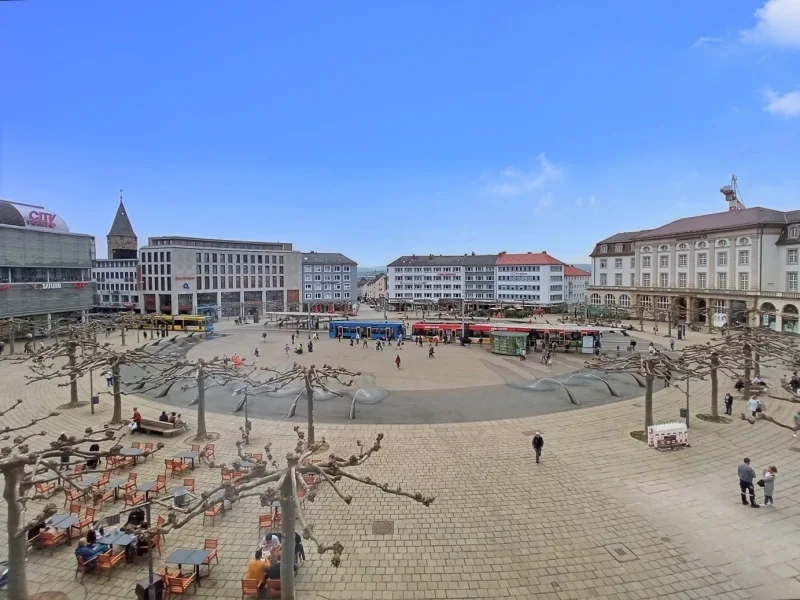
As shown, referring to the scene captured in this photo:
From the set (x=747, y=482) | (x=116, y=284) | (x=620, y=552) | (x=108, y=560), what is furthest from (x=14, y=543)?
(x=116, y=284)

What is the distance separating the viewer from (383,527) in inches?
540

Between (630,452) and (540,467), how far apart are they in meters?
4.61

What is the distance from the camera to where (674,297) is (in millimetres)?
74312

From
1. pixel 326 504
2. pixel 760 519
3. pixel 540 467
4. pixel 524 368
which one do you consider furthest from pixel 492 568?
pixel 524 368

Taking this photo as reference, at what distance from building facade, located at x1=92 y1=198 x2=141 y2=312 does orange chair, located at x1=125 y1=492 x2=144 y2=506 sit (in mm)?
86931

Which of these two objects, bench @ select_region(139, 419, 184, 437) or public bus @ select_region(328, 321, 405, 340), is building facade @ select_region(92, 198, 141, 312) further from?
bench @ select_region(139, 419, 184, 437)

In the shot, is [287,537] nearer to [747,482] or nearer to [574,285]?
[747,482]

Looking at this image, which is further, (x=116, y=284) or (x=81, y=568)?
(x=116, y=284)

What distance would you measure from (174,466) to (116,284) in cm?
9710

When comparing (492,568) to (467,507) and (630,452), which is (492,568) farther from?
(630,452)

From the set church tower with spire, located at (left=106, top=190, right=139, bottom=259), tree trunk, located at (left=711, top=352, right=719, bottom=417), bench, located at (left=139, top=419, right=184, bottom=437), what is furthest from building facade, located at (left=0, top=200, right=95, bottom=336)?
tree trunk, located at (left=711, top=352, right=719, bottom=417)

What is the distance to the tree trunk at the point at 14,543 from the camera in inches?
375

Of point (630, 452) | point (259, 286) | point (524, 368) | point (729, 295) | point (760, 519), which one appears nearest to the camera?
point (760, 519)

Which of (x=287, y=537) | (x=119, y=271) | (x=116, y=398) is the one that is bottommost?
(x=116, y=398)
